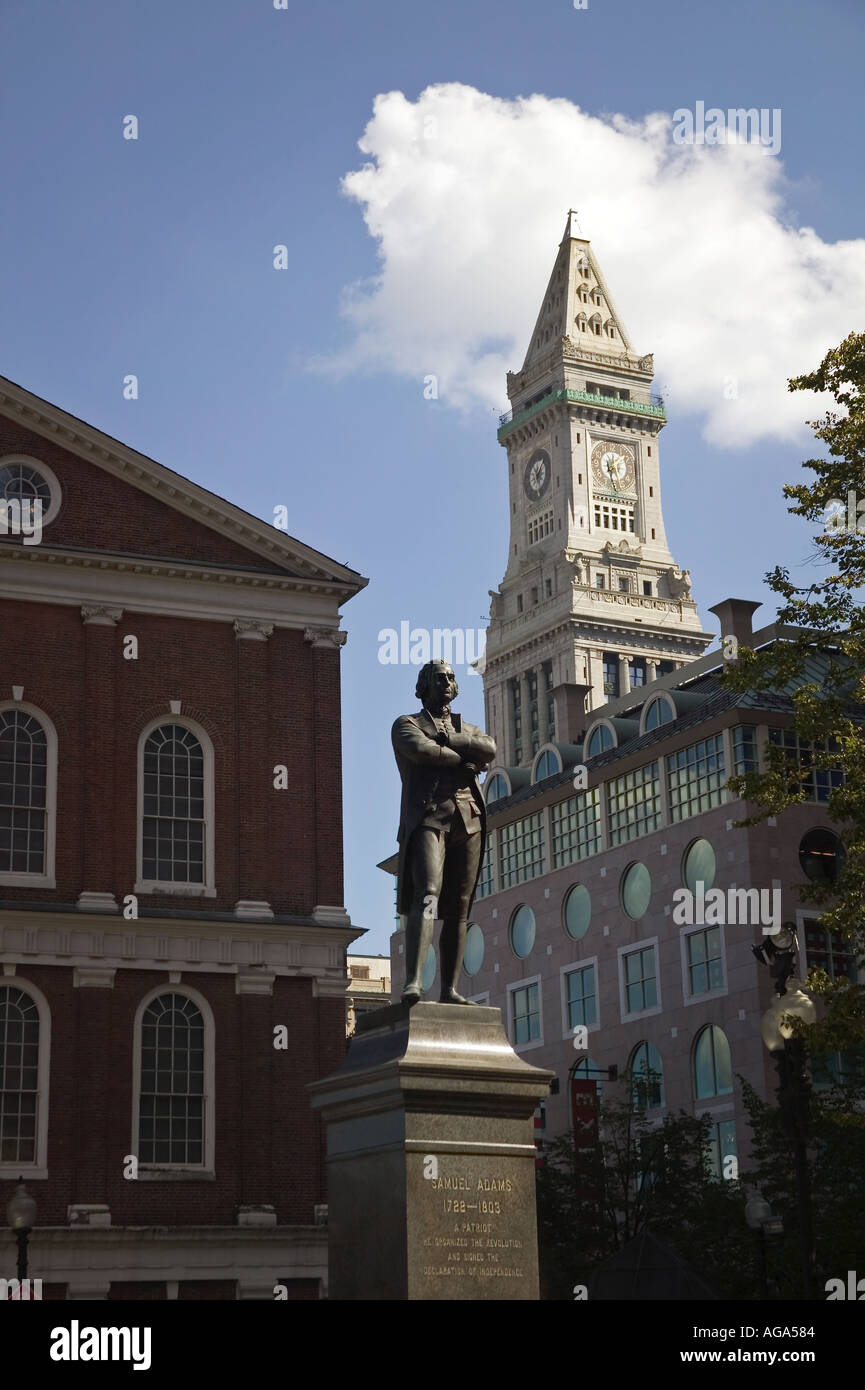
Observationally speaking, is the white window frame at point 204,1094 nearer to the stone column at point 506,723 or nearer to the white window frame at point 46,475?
the white window frame at point 46,475

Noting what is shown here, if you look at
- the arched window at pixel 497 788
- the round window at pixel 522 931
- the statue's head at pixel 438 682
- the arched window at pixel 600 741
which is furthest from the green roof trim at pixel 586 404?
the statue's head at pixel 438 682

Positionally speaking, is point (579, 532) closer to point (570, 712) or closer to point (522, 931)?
point (570, 712)

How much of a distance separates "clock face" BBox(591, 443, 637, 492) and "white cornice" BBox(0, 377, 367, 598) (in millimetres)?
133958

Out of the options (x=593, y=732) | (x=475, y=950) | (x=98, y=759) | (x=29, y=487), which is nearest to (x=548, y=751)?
(x=593, y=732)

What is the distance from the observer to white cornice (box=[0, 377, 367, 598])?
42.6m

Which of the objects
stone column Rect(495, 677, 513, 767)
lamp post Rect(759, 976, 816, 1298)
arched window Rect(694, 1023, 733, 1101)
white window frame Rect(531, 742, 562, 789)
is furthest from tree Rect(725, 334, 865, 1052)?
stone column Rect(495, 677, 513, 767)

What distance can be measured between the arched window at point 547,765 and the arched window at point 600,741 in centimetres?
239

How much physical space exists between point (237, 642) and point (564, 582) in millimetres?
Result: 126970

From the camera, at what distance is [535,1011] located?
7688 centimetres

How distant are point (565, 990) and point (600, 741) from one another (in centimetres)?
1010

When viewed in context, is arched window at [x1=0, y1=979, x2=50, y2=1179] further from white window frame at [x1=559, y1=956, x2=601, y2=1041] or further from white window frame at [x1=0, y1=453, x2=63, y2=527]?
white window frame at [x1=559, y1=956, x2=601, y2=1041]

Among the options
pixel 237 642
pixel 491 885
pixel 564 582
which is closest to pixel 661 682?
pixel 491 885

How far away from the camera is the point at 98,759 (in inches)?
1614

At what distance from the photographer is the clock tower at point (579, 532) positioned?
168 metres
